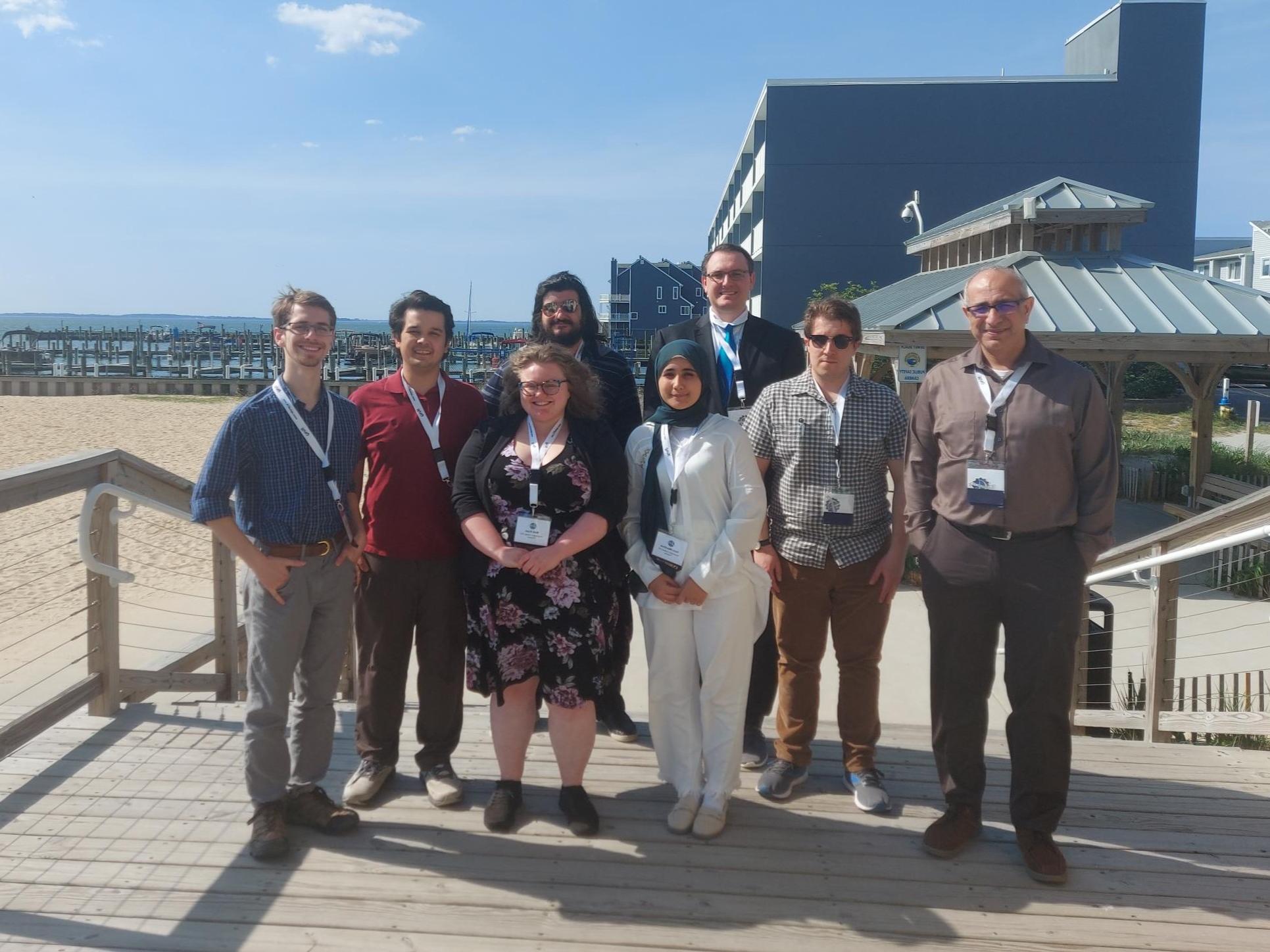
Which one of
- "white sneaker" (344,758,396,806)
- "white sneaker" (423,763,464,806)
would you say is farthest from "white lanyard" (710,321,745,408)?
"white sneaker" (344,758,396,806)

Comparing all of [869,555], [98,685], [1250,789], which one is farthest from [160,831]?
[1250,789]

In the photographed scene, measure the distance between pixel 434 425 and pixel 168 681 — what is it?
85.8 inches

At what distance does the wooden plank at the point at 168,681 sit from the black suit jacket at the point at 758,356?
2.53 m

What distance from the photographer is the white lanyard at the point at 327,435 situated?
3.04 m

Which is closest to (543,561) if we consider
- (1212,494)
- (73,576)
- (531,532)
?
(531,532)

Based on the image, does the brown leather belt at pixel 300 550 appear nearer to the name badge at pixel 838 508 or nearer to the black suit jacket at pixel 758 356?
the black suit jacket at pixel 758 356

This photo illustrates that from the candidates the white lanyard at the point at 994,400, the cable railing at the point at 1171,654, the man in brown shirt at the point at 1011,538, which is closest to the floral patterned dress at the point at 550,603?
the man in brown shirt at the point at 1011,538

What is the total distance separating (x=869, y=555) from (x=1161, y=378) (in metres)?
30.3

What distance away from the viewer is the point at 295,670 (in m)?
3.14

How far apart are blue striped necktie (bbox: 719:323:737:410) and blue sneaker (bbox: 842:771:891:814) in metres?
1.47

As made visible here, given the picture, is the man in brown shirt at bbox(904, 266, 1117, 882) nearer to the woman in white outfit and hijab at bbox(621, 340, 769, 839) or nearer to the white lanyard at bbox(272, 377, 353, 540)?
the woman in white outfit and hijab at bbox(621, 340, 769, 839)

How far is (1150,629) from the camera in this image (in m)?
4.52

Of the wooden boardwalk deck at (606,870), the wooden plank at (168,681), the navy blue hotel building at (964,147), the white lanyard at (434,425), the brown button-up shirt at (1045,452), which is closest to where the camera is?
the wooden boardwalk deck at (606,870)

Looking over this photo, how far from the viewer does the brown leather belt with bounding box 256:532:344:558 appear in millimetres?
3029
